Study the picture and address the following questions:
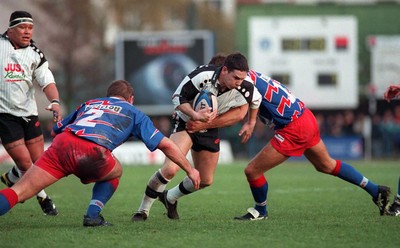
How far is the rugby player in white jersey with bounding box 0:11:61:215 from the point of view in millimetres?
10375

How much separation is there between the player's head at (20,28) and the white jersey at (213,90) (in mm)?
1941

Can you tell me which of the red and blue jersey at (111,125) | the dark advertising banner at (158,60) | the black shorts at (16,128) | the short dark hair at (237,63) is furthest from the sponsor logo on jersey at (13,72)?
the dark advertising banner at (158,60)

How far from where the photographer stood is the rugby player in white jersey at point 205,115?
963cm

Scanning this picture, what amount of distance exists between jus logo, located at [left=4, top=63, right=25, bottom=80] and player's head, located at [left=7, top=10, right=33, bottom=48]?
265 mm

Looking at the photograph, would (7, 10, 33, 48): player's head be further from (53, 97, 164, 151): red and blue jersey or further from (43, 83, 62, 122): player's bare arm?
(53, 97, 164, 151): red and blue jersey

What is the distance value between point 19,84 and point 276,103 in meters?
3.06

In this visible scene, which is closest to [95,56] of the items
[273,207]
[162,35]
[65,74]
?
[65,74]

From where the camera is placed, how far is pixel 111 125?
29.3 ft

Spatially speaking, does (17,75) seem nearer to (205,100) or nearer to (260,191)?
(205,100)

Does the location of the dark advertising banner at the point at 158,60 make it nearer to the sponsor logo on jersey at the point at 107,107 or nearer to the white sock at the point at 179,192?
the white sock at the point at 179,192

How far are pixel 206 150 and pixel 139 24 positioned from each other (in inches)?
1741

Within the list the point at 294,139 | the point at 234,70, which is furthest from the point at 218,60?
the point at 294,139

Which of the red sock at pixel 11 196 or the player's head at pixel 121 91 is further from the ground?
the player's head at pixel 121 91

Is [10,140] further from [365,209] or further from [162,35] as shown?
[162,35]
